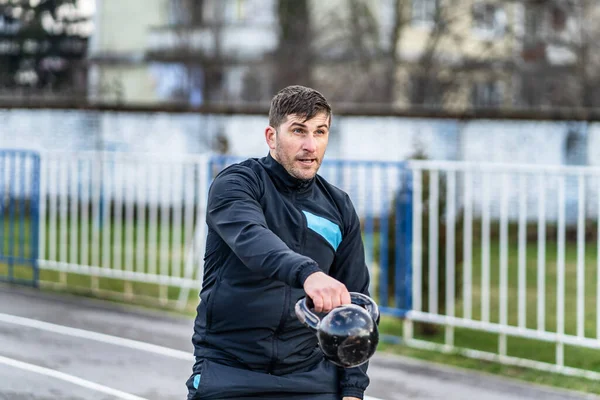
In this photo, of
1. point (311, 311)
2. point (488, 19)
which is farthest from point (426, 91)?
point (311, 311)

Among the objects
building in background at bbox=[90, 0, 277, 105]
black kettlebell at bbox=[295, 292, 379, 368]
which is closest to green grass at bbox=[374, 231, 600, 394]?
black kettlebell at bbox=[295, 292, 379, 368]

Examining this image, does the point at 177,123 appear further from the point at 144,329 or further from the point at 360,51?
the point at 144,329

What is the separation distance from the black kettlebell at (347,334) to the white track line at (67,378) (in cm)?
409

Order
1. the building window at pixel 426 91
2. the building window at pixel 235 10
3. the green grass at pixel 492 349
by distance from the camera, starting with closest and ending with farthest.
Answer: the green grass at pixel 492 349 < the building window at pixel 426 91 < the building window at pixel 235 10

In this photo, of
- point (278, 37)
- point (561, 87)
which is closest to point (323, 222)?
point (561, 87)

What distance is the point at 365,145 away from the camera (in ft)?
73.6

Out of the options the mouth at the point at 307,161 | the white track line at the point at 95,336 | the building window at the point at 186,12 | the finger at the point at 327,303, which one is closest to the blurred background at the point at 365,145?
the building window at the point at 186,12

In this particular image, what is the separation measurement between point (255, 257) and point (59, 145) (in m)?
22.1

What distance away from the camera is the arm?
382 centimetres

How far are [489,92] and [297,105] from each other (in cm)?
2569

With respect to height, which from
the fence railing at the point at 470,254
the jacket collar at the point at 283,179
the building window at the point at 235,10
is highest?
the building window at the point at 235,10

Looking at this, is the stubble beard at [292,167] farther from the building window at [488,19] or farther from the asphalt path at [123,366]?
the building window at [488,19]

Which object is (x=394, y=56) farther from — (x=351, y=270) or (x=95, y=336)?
(x=351, y=270)

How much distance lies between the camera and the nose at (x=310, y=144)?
3564mm
